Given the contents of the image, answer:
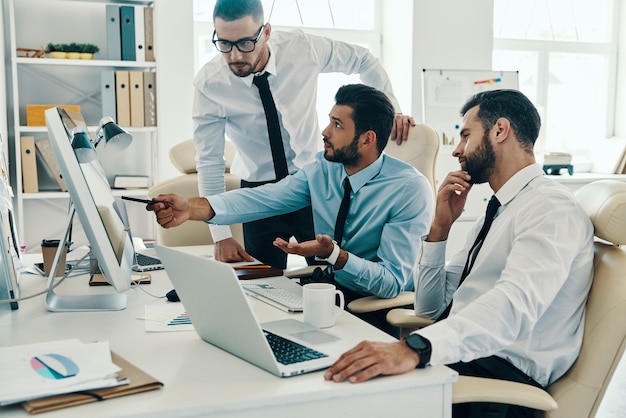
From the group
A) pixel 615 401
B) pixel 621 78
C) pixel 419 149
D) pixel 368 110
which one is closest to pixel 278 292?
pixel 368 110

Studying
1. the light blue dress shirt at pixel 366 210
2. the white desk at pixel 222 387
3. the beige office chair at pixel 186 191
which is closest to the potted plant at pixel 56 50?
the beige office chair at pixel 186 191

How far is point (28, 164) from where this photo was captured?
379 cm

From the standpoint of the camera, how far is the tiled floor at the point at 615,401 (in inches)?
106

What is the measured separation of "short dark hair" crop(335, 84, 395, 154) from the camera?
223cm

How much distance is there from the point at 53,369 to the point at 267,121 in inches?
65.6

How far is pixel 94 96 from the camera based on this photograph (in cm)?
408

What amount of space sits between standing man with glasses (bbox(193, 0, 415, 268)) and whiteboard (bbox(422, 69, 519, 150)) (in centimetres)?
201

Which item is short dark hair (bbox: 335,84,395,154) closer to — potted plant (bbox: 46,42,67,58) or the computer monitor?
the computer monitor

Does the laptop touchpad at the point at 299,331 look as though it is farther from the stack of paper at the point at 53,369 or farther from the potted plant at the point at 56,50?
the potted plant at the point at 56,50

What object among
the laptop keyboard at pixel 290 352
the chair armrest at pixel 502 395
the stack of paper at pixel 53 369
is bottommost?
the chair armrest at pixel 502 395

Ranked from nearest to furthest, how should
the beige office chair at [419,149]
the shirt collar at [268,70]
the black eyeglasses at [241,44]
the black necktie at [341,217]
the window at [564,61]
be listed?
the black necktie at [341,217], the black eyeglasses at [241,44], the shirt collar at [268,70], the beige office chair at [419,149], the window at [564,61]

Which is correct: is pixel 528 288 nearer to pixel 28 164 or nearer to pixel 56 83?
pixel 28 164

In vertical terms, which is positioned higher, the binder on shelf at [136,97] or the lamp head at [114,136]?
the binder on shelf at [136,97]

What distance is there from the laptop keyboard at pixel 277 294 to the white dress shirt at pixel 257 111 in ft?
3.17
